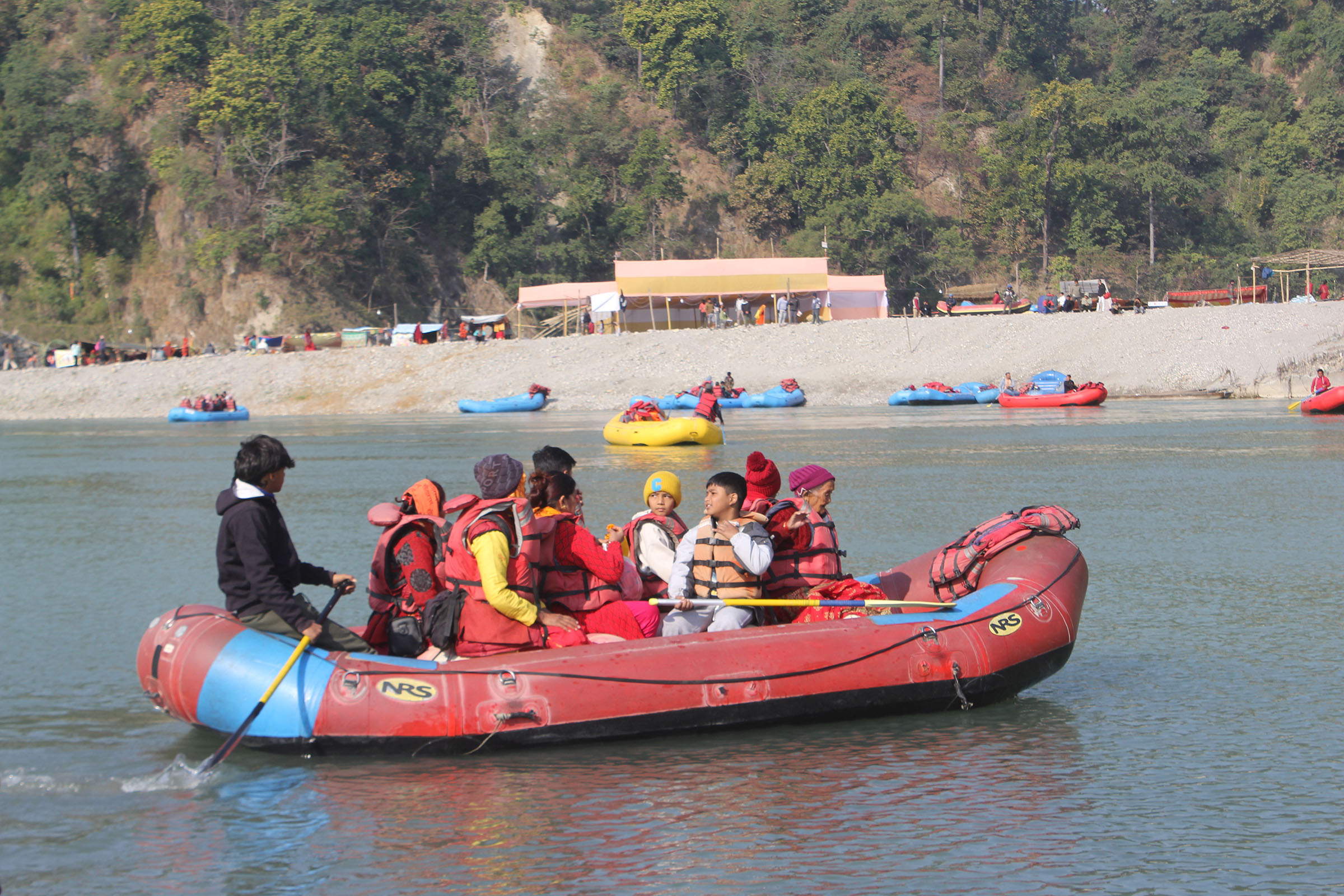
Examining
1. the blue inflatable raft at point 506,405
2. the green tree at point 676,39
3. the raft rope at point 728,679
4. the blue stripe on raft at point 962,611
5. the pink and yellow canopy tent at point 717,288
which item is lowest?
the raft rope at point 728,679

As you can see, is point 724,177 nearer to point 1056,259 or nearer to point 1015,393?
point 1056,259

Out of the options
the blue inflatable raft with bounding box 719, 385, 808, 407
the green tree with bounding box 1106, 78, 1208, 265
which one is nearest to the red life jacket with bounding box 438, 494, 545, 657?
the blue inflatable raft with bounding box 719, 385, 808, 407

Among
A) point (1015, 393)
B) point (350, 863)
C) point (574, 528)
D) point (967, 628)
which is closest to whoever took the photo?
point (350, 863)

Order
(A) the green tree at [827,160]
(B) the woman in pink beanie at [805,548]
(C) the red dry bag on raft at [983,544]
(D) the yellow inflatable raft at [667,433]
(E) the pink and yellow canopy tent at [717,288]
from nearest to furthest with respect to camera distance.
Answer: (B) the woman in pink beanie at [805,548], (C) the red dry bag on raft at [983,544], (D) the yellow inflatable raft at [667,433], (E) the pink and yellow canopy tent at [717,288], (A) the green tree at [827,160]

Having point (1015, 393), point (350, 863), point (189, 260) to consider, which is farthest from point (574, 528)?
point (189, 260)

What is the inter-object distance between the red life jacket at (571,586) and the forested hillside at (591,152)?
5371 centimetres

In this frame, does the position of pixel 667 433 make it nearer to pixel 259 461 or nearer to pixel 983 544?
pixel 983 544

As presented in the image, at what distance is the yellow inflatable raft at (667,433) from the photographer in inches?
1086

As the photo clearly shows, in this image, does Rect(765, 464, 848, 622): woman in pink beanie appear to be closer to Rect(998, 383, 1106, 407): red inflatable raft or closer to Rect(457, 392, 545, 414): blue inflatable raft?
Rect(998, 383, 1106, 407): red inflatable raft

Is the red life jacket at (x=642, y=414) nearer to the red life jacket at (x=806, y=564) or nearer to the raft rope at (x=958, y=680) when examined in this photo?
the red life jacket at (x=806, y=564)

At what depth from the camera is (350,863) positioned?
5.95m

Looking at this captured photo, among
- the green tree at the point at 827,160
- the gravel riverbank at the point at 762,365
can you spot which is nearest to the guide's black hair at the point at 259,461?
the gravel riverbank at the point at 762,365

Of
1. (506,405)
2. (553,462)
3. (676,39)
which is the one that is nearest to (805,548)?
(553,462)

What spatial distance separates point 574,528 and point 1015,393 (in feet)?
110
